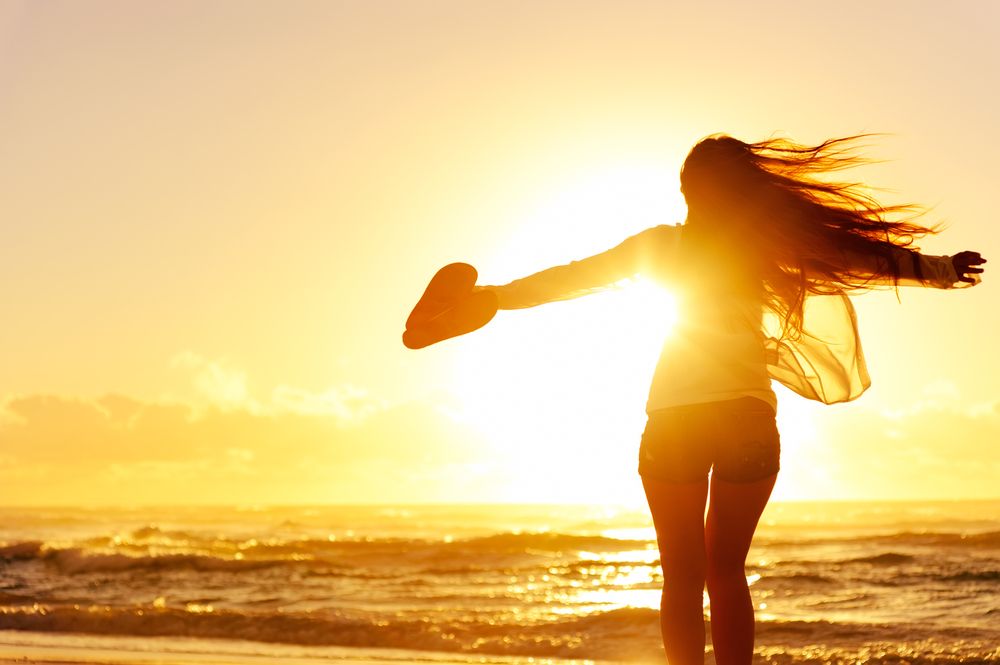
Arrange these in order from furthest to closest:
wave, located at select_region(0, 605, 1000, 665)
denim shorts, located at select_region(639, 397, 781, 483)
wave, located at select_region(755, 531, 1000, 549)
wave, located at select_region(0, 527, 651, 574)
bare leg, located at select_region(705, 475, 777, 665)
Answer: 1. wave, located at select_region(755, 531, 1000, 549)
2. wave, located at select_region(0, 527, 651, 574)
3. wave, located at select_region(0, 605, 1000, 665)
4. bare leg, located at select_region(705, 475, 777, 665)
5. denim shorts, located at select_region(639, 397, 781, 483)

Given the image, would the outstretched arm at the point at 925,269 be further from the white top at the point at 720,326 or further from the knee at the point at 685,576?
the knee at the point at 685,576

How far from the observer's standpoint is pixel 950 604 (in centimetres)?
1282

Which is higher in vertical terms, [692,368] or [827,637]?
[692,368]

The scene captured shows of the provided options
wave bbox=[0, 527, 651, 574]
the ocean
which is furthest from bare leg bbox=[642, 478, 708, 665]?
wave bbox=[0, 527, 651, 574]

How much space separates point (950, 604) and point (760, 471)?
1115 centimetres

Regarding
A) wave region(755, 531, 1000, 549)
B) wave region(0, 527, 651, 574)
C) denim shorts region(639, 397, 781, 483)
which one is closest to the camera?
denim shorts region(639, 397, 781, 483)

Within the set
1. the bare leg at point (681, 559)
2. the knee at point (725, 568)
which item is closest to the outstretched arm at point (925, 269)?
the bare leg at point (681, 559)

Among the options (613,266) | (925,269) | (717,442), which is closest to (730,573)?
(717,442)

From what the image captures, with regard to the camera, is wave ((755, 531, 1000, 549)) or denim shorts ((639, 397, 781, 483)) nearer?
denim shorts ((639, 397, 781, 483))

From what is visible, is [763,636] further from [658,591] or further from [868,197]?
[868,197]

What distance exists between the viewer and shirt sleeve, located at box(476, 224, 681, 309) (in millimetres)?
3344

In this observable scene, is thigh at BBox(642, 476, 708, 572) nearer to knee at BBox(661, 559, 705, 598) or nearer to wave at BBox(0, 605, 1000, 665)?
knee at BBox(661, 559, 705, 598)

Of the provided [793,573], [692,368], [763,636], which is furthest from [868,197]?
[793,573]

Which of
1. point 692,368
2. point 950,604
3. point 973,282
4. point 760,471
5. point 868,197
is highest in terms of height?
point 868,197
